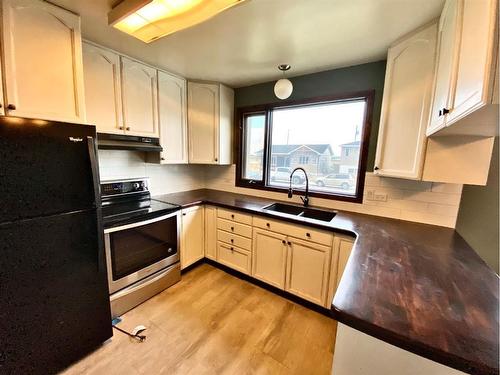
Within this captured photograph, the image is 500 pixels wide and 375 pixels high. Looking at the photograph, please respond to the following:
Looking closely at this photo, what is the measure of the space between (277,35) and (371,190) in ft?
5.41

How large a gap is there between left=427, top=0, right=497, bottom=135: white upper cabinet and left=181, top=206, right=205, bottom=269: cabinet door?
2.31 metres

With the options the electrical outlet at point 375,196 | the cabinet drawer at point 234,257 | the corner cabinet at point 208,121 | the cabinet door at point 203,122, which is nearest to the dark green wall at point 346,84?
the electrical outlet at point 375,196

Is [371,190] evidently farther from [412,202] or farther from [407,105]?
[407,105]

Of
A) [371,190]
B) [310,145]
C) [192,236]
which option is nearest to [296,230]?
[371,190]

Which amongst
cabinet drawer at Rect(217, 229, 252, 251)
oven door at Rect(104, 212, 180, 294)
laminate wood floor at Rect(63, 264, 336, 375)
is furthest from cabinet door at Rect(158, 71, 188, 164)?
laminate wood floor at Rect(63, 264, 336, 375)

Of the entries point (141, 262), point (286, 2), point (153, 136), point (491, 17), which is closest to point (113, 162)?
point (153, 136)

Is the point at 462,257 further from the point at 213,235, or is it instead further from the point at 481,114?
the point at 213,235

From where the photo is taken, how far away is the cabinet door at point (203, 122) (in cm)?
267

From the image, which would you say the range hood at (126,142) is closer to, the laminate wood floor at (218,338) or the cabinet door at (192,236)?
the cabinet door at (192,236)

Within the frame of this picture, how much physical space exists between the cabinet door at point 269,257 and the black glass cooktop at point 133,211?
0.97 metres

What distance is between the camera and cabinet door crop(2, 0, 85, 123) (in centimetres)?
124

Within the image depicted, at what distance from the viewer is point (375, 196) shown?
2.09 metres

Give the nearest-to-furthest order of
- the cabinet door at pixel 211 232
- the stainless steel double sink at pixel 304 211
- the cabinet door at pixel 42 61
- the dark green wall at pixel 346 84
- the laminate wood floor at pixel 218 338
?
the cabinet door at pixel 42 61
the laminate wood floor at pixel 218 338
the dark green wall at pixel 346 84
the stainless steel double sink at pixel 304 211
the cabinet door at pixel 211 232

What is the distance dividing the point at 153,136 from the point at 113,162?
50 centimetres
